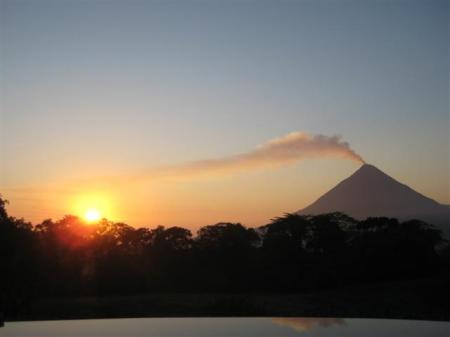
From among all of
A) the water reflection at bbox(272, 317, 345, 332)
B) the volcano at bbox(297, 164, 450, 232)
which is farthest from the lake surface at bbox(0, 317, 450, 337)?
the volcano at bbox(297, 164, 450, 232)

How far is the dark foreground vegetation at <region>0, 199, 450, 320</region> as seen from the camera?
82.3 ft

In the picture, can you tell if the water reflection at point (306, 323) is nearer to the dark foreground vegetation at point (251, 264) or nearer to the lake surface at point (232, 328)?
the lake surface at point (232, 328)

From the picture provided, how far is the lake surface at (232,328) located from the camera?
12.8 meters

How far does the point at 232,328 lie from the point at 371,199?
8840 centimetres

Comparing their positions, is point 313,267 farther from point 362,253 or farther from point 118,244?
point 118,244

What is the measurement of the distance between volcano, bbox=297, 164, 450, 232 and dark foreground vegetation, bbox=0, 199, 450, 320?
182 ft

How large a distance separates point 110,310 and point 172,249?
11.7 metres

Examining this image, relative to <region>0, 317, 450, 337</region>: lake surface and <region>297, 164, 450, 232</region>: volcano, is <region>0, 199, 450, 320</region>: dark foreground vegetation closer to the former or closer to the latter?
<region>0, 317, 450, 337</region>: lake surface

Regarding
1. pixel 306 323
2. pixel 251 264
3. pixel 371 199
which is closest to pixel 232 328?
pixel 306 323

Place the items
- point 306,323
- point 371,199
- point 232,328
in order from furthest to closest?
point 371,199
point 306,323
point 232,328

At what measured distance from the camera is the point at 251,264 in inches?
1209

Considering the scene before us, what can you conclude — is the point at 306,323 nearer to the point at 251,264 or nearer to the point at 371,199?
the point at 251,264

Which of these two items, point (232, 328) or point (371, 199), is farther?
point (371, 199)

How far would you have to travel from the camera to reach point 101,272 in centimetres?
2828
